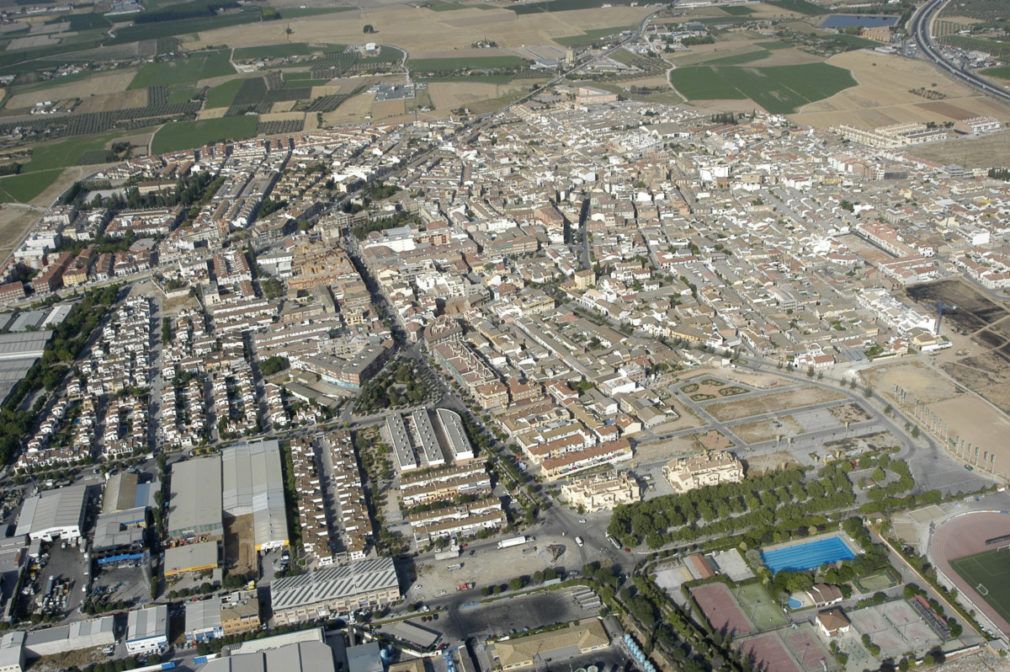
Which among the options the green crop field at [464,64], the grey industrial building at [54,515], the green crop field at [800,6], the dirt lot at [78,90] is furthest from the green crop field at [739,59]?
the grey industrial building at [54,515]

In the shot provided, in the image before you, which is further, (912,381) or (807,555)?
(912,381)

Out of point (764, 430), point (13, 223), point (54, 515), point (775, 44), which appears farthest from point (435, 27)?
point (54, 515)

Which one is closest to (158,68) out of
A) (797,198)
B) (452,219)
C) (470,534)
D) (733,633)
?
(452,219)

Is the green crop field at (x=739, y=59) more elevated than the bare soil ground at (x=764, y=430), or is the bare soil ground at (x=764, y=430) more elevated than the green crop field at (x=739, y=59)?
the green crop field at (x=739, y=59)

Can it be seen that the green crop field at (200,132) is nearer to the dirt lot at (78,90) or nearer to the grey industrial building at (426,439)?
the dirt lot at (78,90)

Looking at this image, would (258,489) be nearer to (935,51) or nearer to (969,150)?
(969,150)

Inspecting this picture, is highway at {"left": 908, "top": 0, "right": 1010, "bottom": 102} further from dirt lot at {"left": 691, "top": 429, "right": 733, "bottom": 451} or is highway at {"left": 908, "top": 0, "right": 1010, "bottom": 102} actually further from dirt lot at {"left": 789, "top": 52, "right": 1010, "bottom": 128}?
dirt lot at {"left": 691, "top": 429, "right": 733, "bottom": 451}
